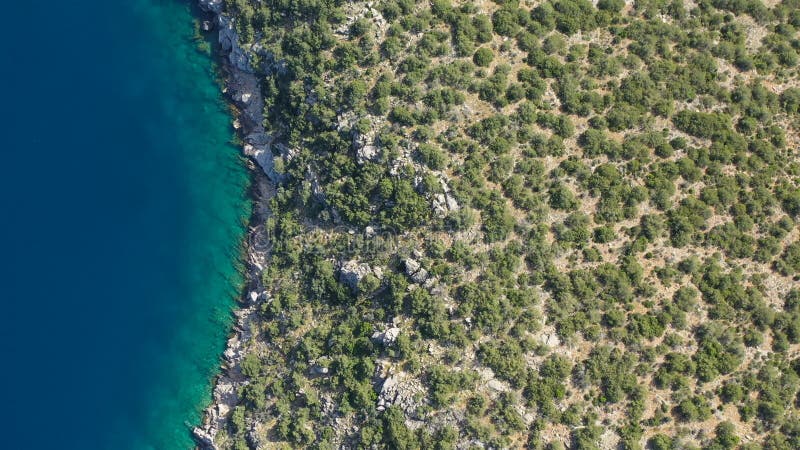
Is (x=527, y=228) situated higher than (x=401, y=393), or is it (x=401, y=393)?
(x=527, y=228)

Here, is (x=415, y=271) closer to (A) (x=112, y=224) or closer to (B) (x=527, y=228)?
(B) (x=527, y=228)

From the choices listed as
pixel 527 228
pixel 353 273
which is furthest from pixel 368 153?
pixel 527 228

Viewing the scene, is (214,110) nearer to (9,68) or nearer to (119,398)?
(9,68)

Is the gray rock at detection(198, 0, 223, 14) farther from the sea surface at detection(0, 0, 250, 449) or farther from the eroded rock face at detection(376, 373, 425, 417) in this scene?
the eroded rock face at detection(376, 373, 425, 417)

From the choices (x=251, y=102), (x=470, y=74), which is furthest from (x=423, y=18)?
(x=251, y=102)

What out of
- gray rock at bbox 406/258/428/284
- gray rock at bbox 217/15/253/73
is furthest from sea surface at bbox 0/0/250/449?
gray rock at bbox 406/258/428/284

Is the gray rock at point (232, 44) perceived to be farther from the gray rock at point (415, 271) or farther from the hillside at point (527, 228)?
the gray rock at point (415, 271)
